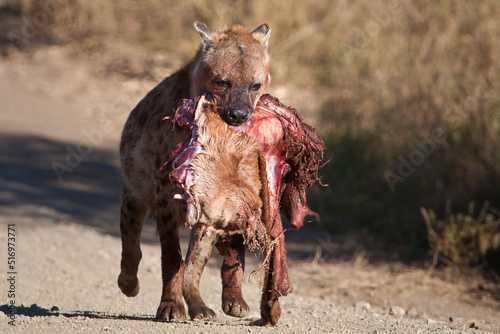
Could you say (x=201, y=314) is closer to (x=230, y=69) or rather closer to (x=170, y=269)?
(x=170, y=269)

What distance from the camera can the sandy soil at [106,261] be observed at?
186 inches

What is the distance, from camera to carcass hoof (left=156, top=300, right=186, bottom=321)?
168 inches

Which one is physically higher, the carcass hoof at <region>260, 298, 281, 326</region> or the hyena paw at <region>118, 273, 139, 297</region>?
the hyena paw at <region>118, 273, 139, 297</region>

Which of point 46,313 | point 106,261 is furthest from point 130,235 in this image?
point 106,261

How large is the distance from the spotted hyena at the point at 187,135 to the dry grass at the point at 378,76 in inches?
138

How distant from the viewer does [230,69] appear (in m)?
4.32

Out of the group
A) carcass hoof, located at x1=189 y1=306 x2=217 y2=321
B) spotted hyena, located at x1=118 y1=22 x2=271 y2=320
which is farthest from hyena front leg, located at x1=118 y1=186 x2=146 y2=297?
carcass hoof, located at x1=189 y1=306 x2=217 y2=321

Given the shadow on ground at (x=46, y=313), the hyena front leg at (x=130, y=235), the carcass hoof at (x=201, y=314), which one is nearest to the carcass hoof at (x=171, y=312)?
the carcass hoof at (x=201, y=314)

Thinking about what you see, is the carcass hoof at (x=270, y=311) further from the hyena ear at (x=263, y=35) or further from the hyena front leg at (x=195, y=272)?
the hyena ear at (x=263, y=35)

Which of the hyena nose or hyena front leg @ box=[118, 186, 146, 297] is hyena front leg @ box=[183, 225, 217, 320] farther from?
the hyena nose

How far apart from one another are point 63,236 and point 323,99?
5259 millimetres

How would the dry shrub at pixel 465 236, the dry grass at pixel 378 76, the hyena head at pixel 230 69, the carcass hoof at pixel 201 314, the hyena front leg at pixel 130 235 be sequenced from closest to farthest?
the hyena head at pixel 230 69 < the carcass hoof at pixel 201 314 < the hyena front leg at pixel 130 235 < the dry shrub at pixel 465 236 < the dry grass at pixel 378 76

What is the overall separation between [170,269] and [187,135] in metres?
0.91

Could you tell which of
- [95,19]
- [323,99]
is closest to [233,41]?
[323,99]
